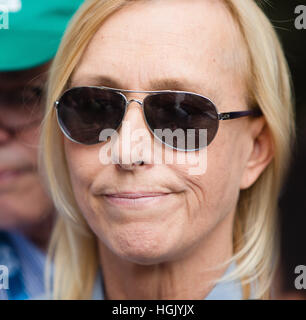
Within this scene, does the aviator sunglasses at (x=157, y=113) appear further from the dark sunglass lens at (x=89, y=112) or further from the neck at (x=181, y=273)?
the neck at (x=181, y=273)

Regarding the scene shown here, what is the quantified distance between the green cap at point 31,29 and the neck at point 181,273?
1083mm

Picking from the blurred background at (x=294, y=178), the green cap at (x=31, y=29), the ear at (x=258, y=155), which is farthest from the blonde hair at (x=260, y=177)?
the green cap at (x=31, y=29)

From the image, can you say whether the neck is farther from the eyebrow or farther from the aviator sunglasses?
the eyebrow

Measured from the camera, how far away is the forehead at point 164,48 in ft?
5.63

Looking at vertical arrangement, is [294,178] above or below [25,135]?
below

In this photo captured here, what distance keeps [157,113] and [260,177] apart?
25.1 inches

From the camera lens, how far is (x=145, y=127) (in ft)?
5.68

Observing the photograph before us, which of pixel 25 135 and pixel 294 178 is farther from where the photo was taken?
pixel 25 135

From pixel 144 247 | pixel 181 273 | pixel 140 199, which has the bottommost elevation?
pixel 181 273

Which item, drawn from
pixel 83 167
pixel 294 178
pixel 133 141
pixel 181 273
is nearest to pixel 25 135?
pixel 83 167

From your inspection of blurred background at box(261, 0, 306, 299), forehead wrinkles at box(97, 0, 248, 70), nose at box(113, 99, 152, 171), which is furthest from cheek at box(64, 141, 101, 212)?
blurred background at box(261, 0, 306, 299)

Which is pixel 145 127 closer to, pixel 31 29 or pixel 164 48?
pixel 164 48
